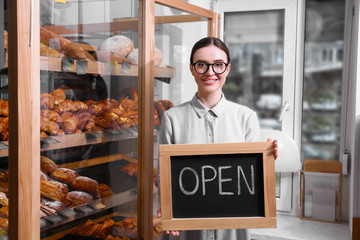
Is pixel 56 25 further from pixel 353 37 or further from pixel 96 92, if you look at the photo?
pixel 353 37

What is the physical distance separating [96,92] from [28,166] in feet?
1.99

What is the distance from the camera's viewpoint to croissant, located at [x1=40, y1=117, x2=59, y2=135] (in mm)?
1402

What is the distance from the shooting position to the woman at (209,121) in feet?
5.16

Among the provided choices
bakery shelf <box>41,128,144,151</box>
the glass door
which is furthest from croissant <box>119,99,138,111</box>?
the glass door

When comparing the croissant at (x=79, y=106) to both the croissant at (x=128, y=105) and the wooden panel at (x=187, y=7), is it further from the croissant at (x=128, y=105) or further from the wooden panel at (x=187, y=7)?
the wooden panel at (x=187, y=7)

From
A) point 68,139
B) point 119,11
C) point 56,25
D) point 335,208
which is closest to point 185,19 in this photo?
point 119,11

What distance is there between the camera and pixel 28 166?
1.23 metres

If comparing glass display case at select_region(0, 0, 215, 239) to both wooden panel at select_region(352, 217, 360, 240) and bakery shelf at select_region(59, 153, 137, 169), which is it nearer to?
bakery shelf at select_region(59, 153, 137, 169)

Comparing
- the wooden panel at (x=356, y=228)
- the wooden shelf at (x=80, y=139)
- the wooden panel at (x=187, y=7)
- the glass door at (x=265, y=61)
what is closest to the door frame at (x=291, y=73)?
the glass door at (x=265, y=61)

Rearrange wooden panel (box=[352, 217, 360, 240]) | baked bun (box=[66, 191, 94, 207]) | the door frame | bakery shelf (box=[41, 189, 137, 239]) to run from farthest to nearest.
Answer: the door frame, wooden panel (box=[352, 217, 360, 240]), baked bun (box=[66, 191, 94, 207]), bakery shelf (box=[41, 189, 137, 239])

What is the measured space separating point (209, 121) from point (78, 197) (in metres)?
0.69

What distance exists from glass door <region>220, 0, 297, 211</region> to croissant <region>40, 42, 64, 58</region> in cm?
158

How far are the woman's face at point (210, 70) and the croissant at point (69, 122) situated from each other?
22.9 inches

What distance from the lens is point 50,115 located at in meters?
1.48
